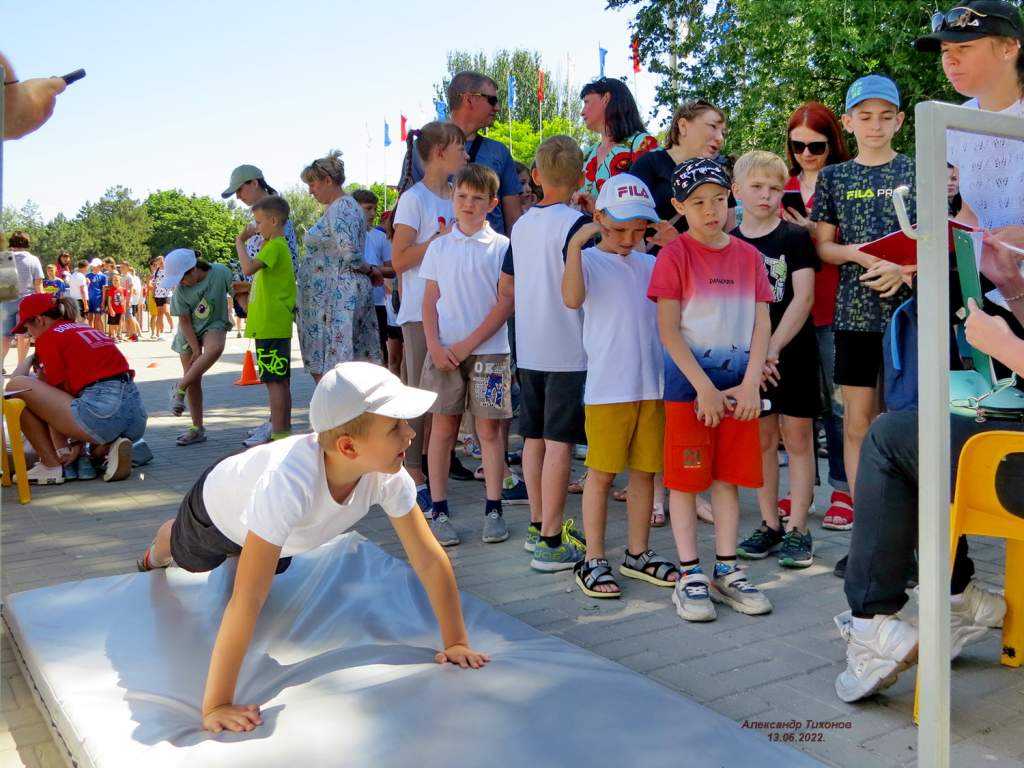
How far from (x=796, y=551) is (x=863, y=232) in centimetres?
142

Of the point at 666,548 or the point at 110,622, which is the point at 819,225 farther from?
the point at 110,622

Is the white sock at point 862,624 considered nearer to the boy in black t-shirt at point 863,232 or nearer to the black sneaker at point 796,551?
the black sneaker at point 796,551

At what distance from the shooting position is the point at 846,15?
14773mm

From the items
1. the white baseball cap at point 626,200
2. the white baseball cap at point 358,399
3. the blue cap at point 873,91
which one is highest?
the blue cap at point 873,91

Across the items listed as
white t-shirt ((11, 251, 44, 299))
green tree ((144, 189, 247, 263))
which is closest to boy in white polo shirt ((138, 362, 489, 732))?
white t-shirt ((11, 251, 44, 299))

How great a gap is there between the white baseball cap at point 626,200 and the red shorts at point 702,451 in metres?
0.78

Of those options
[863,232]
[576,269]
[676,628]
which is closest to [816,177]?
[863,232]

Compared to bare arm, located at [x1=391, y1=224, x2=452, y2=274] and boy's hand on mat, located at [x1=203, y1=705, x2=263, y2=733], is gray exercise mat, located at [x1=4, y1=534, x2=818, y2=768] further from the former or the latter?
bare arm, located at [x1=391, y1=224, x2=452, y2=274]

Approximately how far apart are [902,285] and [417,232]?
2.55m

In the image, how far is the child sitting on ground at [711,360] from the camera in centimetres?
377

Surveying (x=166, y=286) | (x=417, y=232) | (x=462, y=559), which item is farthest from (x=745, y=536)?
(x=166, y=286)

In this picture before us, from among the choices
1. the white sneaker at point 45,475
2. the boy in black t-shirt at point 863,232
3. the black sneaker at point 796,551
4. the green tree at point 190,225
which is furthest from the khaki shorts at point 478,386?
the green tree at point 190,225

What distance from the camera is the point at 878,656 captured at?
9.29 ft

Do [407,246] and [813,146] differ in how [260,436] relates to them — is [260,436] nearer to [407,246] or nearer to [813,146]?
[407,246]
